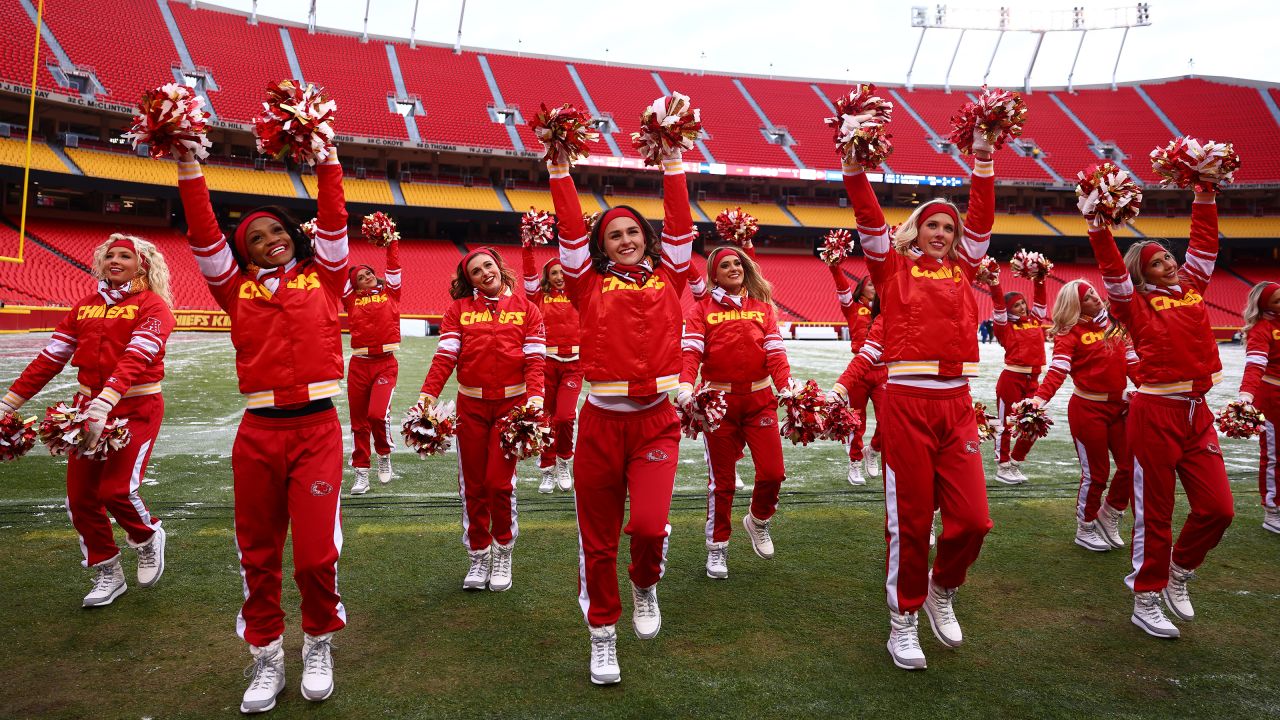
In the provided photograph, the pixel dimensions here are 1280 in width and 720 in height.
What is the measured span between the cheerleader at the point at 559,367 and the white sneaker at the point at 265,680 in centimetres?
412

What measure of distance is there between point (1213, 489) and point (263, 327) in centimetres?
505

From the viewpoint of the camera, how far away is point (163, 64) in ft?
119

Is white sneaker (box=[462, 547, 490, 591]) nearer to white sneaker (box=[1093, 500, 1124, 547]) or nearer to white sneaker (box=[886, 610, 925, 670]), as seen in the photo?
white sneaker (box=[886, 610, 925, 670])

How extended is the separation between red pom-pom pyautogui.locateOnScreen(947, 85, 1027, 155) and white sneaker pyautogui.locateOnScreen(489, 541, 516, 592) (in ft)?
11.6

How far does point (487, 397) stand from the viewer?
487 centimetres

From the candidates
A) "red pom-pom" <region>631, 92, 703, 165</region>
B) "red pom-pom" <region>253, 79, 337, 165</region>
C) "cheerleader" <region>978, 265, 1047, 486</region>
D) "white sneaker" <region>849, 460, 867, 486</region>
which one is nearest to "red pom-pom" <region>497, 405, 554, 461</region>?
"red pom-pom" <region>631, 92, 703, 165</region>

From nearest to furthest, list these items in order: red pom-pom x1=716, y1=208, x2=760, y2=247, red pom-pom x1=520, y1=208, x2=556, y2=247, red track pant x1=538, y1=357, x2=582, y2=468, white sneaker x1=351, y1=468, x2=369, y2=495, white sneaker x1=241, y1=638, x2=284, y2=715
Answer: white sneaker x1=241, y1=638, x2=284, y2=715 → red pom-pom x1=716, y1=208, x2=760, y2=247 → red pom-pom x1=520, y1=208, x2=556, y2=247 → white sneaker x1=351, y1=468, x2=369, y2=495 → red track pant x1=538, y1=357, x2=582, y2=468

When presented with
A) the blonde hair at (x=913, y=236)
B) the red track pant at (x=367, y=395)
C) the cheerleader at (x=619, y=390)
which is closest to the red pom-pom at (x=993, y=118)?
the blonde hair at (x=913, y=236)

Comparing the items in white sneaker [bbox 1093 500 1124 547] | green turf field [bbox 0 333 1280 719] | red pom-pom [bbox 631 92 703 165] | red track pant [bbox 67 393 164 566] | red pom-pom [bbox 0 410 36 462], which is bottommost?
green turf field [bbox 0 333 1280 719]

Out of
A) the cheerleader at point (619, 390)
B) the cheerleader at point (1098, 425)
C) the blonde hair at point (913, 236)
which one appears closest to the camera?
the cheerleader at point (619, 390)

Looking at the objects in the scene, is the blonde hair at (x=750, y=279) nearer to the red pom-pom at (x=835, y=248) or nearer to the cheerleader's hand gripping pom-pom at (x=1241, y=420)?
the red pom-pom at (x=835, y=248)

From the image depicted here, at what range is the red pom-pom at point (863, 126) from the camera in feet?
12.1

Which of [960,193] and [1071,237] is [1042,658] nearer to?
[960,193]

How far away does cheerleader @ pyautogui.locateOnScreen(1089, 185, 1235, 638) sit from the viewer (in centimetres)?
423
